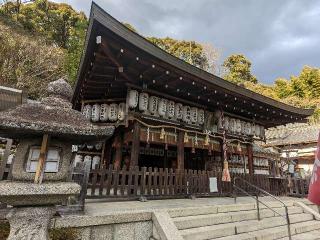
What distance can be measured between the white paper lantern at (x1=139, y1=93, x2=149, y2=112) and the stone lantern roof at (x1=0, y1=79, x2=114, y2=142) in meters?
4.69

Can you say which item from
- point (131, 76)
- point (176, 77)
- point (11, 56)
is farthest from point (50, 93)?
point (11, 56)

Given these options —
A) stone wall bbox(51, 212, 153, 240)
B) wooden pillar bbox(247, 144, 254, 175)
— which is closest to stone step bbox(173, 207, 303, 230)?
stone wall bbox(51, 212, 153, 240)

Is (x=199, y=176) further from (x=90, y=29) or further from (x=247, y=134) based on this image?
(x=90, y=29)

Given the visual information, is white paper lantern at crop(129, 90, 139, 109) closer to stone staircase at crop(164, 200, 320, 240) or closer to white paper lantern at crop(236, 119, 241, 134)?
stone staircase at crop(164, 200, 320, 240)

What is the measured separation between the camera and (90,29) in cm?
645

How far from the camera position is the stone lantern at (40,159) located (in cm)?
378

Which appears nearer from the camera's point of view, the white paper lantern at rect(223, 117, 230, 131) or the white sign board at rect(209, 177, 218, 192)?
the white sign board at rect(209, 177, 218, 192)

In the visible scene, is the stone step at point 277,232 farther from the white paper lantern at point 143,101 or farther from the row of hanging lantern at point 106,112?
the row of hanging lantern at point 106,112

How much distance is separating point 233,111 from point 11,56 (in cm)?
2058

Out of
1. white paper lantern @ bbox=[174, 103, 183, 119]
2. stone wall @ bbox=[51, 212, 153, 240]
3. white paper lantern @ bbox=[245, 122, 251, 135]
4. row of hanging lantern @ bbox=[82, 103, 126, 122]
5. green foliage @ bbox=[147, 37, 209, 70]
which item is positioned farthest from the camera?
green foliage @ bbox=[147, 37, 209, 70]

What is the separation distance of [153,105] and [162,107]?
1.55 feet

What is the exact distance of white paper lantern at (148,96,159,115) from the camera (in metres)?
9.71

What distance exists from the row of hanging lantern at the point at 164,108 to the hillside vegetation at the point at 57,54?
1622 centimetres


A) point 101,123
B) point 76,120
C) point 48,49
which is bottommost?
point 76,120
